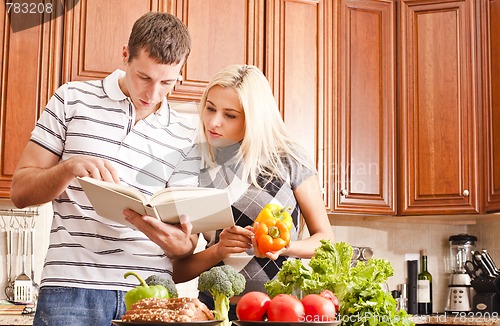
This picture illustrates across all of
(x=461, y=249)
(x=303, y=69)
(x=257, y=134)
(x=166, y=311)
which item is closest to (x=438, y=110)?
(x=303, y=69)

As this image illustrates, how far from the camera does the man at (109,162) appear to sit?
6.36ft

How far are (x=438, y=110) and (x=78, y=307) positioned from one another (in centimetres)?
258

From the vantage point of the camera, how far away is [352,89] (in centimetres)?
400

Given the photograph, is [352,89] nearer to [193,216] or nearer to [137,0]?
[137,0]

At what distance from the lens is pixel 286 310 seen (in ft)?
4.51

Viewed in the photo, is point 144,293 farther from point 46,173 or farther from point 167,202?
point 46,173

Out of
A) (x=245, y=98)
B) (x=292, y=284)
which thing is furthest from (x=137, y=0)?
(x=292, y=284)

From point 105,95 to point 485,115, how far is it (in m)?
2.44

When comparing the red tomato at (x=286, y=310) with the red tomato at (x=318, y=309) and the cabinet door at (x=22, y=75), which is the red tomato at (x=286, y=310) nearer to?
the red tomato at (x=318, y=309)

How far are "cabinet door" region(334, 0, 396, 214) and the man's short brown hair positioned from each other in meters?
1.97

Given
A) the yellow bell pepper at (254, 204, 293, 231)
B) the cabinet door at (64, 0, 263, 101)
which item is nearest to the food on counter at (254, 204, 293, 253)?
the yellow bell pepper at (254, 204, 293, 231)

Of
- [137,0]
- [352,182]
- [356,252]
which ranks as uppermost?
[137,0]

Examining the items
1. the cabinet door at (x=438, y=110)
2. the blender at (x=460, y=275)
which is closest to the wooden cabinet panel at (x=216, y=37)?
the cabinet door at (x=438, y=110)

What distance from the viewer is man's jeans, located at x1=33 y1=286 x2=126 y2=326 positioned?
1921mm
